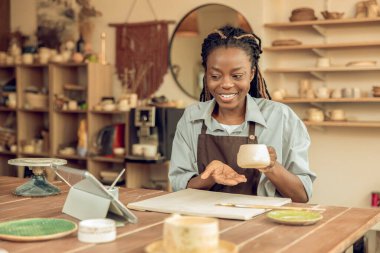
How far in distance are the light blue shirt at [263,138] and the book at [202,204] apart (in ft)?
1.03

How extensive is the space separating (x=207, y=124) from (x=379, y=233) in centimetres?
83

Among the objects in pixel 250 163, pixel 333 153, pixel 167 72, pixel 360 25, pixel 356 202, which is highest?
pixel 360 25

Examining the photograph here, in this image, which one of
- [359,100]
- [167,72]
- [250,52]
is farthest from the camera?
[167,72]

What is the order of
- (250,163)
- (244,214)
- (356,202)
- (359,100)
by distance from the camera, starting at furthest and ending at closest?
(356,202), (359,100), (250,163), (244,214)

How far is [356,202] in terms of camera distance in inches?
190

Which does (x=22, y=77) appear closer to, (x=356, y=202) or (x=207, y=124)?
(x=356, y=202)

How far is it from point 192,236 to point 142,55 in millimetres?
4591

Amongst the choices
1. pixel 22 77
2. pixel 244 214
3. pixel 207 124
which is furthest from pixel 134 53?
pixel 244 214

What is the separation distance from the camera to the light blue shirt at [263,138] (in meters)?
2.33

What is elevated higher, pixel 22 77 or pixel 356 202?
pixel 22 77

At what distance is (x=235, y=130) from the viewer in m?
2.41

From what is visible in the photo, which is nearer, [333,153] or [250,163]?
[250,163]

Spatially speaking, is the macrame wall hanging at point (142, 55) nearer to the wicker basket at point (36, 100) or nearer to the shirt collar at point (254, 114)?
the wicker basket at point (36, 100)

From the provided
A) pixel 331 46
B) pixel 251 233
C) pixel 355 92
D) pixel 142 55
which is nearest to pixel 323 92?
Result: pixel 355 92
